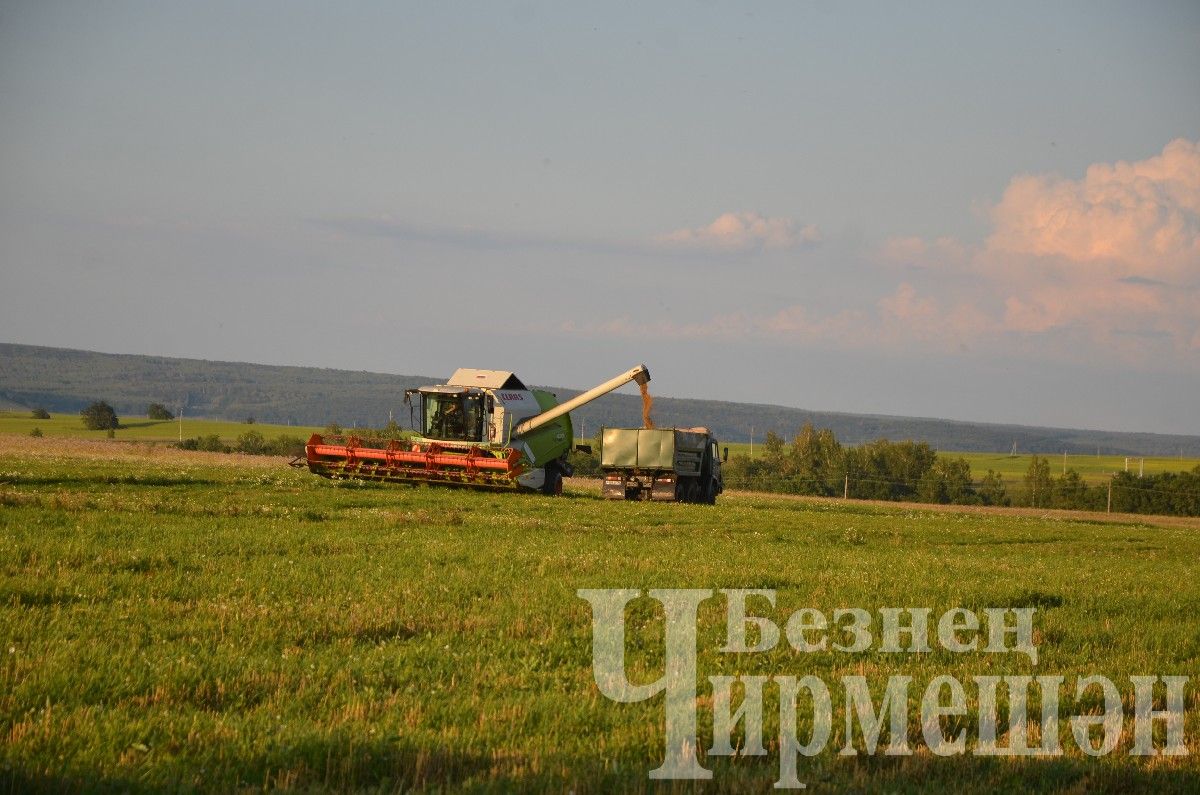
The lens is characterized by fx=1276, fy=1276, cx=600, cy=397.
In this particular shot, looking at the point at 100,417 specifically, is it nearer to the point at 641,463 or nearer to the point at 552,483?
the point at 552,483

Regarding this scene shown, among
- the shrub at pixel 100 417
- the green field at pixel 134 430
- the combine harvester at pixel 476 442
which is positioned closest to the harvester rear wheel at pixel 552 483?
the combine harvester at pixel 476 442

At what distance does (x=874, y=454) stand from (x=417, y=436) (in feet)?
230

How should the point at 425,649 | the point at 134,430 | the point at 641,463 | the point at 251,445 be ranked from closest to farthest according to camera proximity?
the point at 425,649
the point at 641,463
the point at 251,445
the point at 134,430

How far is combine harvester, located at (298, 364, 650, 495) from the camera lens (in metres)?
40.3

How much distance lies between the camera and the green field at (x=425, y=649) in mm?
8062

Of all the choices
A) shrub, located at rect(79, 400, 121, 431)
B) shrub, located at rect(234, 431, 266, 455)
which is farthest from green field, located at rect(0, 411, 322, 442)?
shrub, located at rect(234, 431, 266, 455)

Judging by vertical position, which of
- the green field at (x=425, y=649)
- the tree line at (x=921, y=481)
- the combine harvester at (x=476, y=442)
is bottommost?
the tree line at (x=921, y=481)

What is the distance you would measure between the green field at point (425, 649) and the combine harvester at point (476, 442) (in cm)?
1396

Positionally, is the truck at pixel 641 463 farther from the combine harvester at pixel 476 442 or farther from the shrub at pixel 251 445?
the shrub at pixel 251 445

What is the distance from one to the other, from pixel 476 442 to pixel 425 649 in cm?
3361

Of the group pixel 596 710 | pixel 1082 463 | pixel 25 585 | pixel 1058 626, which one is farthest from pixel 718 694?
pixel 1082 463

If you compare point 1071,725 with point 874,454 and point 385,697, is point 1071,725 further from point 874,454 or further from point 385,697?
point 874,454

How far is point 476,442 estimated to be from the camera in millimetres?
45094

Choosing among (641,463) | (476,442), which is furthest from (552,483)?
(641,463)
